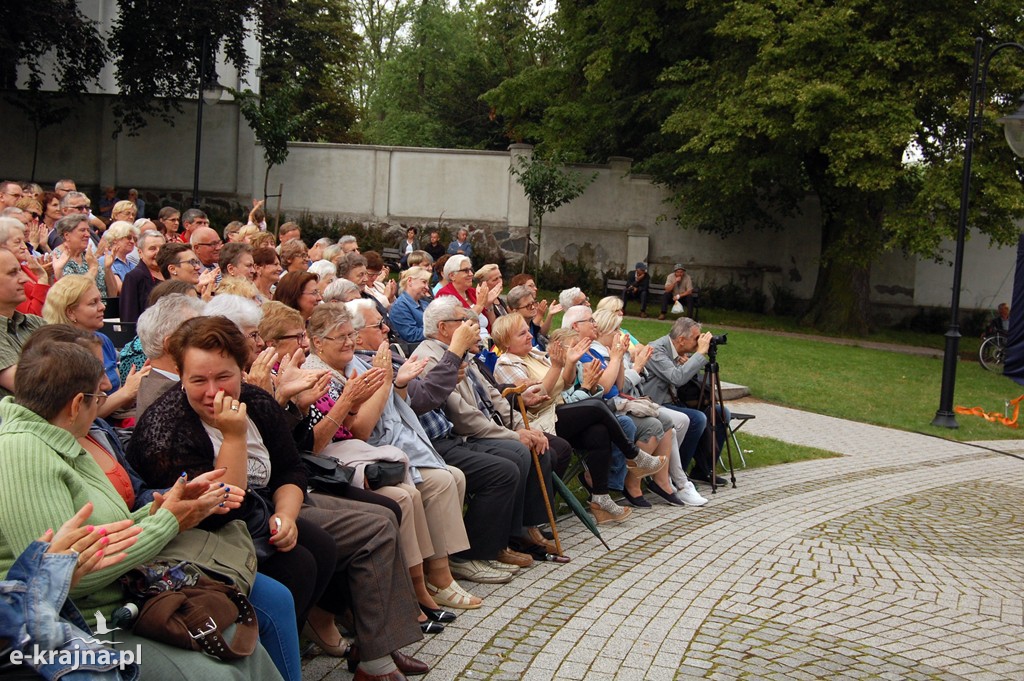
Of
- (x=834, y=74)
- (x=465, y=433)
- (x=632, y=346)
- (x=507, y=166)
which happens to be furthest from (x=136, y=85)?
(x=465, y=433)

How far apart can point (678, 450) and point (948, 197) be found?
13.5m

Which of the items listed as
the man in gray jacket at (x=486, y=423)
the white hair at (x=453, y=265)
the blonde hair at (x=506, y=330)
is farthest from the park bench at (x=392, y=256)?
the man in gray jacket at (x=486, y=423)

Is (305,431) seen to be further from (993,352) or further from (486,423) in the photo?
(993,352)

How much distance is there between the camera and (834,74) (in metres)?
20.8

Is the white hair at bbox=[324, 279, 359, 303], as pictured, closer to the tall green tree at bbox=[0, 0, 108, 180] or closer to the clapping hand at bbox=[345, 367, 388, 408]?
the clapping hand at bbox=[345, 367, 388, 408]

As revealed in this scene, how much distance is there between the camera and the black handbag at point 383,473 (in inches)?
206

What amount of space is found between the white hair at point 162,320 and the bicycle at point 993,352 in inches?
743

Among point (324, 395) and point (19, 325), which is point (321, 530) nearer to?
point (324, 395)

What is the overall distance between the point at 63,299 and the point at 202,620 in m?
2.55

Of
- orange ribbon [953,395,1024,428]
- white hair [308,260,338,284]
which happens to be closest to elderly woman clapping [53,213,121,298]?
white hair [308,260,338,284]

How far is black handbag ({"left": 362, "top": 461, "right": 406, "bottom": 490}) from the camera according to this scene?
5.22 meters

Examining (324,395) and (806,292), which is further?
(806,292)

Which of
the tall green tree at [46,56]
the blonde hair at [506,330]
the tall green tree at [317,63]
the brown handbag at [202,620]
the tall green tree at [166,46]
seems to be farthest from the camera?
the tall green tree at [317,63]

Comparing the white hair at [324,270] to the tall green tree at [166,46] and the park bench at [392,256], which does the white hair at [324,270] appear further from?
the tall green tree at [166,46]
